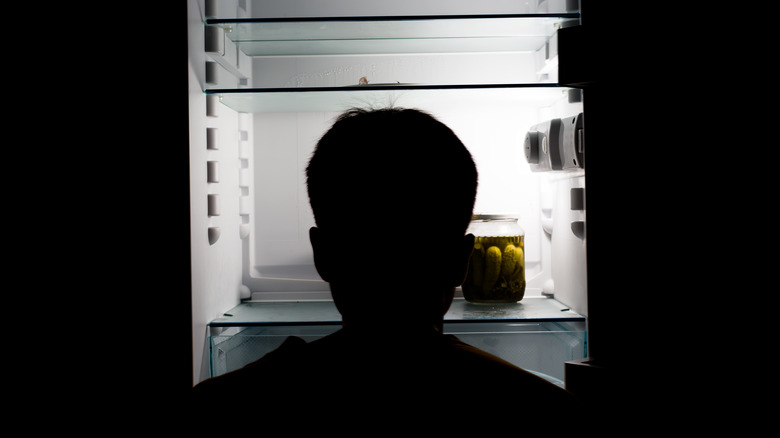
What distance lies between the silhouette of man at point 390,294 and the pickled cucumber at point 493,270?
61 cm

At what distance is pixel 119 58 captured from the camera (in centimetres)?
97

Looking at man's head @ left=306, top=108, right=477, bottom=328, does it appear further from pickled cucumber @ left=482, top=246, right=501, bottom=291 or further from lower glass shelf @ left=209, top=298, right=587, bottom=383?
pickled cucumber @ left=482, top=246, right=501, bottom=291

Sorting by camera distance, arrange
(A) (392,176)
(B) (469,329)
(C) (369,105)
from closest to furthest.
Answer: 1. (A) (392,176)
2. (B) (469,329)
3. (C) (369,105)

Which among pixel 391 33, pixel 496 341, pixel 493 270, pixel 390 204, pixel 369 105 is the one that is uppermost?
pixel 391 33

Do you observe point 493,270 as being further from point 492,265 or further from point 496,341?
point 496,341

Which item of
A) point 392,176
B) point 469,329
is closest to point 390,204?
point 392,176

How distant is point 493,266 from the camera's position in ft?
4.12

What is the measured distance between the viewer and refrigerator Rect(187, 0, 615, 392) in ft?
3.52

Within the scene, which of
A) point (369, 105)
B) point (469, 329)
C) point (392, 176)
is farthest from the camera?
point (369, 105)

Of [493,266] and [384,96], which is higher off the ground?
[384,96]

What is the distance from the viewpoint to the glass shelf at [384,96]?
44.4 inches

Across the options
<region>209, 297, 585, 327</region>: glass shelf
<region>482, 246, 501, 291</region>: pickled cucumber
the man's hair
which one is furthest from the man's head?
<region>482, 246, 501, 291</region>: pickled cucumber

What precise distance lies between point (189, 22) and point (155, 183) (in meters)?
0.27

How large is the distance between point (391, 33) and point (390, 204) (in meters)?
0.70
